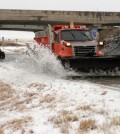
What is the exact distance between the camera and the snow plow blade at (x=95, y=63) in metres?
17.3

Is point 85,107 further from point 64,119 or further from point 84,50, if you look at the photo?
point 84,50

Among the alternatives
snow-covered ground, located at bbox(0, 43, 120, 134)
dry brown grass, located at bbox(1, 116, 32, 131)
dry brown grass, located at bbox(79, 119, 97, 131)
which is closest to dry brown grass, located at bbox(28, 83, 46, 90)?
snow-covered ground, located at bbox(0, 43, 120, 134)

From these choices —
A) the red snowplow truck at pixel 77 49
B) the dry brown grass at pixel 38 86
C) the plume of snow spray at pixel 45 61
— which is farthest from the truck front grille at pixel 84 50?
the dry brown grass at pixel 38 86

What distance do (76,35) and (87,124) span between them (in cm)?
1185

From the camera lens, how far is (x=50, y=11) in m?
55.6

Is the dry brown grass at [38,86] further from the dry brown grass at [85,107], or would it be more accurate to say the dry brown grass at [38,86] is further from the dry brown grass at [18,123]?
the dry brown grass at [85,107]

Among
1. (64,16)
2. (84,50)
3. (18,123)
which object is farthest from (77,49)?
(64,16)

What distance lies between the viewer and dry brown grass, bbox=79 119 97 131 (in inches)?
297

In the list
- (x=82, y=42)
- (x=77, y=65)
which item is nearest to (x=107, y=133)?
(x=77, y=65)

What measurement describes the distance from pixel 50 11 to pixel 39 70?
36.4 m

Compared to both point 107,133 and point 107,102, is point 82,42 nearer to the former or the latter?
point 107,102

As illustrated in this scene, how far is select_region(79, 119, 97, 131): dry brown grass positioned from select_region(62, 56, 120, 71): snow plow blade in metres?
9.38

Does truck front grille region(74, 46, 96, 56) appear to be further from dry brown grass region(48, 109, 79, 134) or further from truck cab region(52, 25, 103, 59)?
dry brown grass region(48, 109, 79, 134)

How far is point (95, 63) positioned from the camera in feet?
58.1
